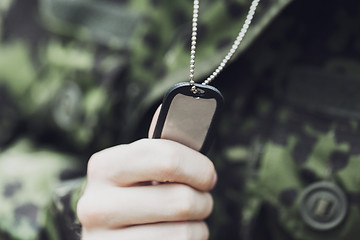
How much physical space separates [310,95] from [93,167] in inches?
10.6

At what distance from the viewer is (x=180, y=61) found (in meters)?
0.52

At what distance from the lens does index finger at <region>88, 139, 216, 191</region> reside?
1.16 feet

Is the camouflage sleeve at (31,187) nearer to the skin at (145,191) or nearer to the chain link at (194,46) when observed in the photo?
the skin at (145,191)

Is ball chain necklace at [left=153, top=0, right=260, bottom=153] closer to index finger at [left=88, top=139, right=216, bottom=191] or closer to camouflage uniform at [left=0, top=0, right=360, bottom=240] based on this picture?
index finger at [left=88, top=139, right=216, bottom=191]

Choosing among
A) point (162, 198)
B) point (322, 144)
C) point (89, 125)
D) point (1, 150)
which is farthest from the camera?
point (1, 150)

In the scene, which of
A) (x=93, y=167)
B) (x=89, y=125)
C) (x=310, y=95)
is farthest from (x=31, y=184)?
(x=310, y=95)

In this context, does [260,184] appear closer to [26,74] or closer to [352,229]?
[352,229]

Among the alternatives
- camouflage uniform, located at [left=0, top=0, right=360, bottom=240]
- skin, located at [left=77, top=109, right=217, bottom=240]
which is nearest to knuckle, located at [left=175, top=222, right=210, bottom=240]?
skin, located at [left=77, top=109, right=217, bottom=240]

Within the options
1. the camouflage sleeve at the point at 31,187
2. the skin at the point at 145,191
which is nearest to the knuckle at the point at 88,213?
the skin at the point at 145,191

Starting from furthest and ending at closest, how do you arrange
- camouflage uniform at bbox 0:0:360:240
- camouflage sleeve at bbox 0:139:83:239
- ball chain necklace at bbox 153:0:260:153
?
camouflage sleeve at bbox 0:139:83:239
camouflage uniform at bbox 0:0:360:240
ball chain necklace at bbox 153:0:260:153

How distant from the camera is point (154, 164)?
0.35 meters

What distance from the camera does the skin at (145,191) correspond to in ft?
1.17

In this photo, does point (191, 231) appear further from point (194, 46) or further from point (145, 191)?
point (194, 46)

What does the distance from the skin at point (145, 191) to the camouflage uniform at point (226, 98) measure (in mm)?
110
